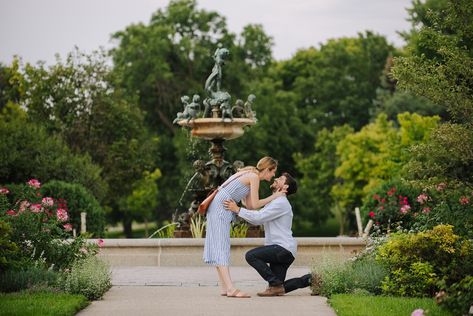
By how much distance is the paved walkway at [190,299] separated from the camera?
11.6 meters

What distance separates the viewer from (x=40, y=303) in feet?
38.2

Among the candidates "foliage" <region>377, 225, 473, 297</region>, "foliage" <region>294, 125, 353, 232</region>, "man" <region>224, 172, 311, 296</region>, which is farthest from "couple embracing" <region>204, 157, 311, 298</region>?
"foliage" <region>294, 125, 353, 232</region>

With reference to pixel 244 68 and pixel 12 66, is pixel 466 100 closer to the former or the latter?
pixel 12 66

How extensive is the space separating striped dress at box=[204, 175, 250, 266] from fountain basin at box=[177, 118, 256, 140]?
26.9 feet

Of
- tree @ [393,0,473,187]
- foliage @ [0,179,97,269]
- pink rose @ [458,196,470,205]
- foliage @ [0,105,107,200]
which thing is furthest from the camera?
foliage @ [0,105,107,200]

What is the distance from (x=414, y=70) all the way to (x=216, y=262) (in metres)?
5.28

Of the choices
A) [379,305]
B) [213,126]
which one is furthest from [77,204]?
[379,305]

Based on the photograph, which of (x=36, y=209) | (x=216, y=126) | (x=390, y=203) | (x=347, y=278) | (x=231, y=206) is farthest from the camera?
(x=390, y=203)

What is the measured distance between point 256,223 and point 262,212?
18 centimetres

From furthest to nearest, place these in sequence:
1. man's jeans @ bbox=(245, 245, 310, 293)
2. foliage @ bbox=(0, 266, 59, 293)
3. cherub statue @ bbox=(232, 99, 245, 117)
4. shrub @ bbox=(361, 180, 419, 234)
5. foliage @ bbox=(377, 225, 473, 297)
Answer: shrub @ bbox=(361, 180, 419, 234) < cherub statue @ bbox=(232, 99, 245, 117) < man's jeans @ bbox=(245, 245, 310, 293) < foliage @ bbox=(0, 266, 59, 293) < foliage @ bbox=(377, 225, 473, 297)

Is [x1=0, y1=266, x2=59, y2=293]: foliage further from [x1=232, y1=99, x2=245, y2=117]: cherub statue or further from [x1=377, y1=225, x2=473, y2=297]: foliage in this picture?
[x1=232, y1=99, x2=245, y2=117]: cherub statue

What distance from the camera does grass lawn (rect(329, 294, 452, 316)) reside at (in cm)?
1089

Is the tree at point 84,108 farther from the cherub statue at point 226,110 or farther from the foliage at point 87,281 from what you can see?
the foliage at point 87,281

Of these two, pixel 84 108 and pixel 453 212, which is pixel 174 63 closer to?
pixel 84 108
